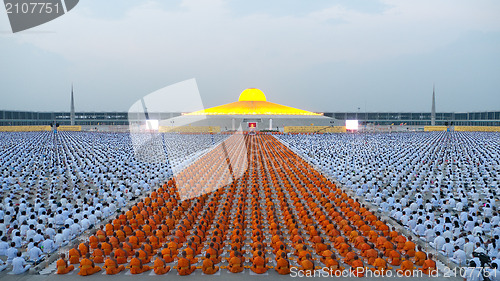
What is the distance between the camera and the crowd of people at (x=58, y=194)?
11109 mm

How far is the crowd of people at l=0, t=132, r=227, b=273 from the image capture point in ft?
Result: 36.4

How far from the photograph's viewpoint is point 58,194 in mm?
18703

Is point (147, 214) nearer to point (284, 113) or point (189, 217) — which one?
point (189, 217)

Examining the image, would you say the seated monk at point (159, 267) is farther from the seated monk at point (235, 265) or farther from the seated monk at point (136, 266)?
the seated monk at point (235, 265)

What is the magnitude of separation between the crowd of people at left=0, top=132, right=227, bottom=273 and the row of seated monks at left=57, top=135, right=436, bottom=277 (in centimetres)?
108

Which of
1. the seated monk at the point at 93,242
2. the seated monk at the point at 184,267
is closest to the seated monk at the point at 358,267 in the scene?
the seated monk at the point at 184,267

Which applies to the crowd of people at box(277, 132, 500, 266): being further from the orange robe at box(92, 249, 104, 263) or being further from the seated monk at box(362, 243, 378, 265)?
the orange robe at box(92, 249, 104, 263)

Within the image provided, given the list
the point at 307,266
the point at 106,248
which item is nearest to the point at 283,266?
the point at 307,266

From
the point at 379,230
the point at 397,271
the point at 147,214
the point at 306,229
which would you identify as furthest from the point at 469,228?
the point at 147,214

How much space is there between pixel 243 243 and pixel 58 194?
11.8 m

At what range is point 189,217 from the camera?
1338 cm

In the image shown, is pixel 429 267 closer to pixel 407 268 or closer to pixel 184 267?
pixel 407 268

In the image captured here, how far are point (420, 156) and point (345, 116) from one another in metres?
96.4

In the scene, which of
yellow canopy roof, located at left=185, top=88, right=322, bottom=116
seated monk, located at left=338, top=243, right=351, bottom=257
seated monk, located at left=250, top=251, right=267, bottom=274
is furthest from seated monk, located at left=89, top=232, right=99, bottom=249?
yellow canopy roof, located at left=185, top=88, right=322, bottom=116
